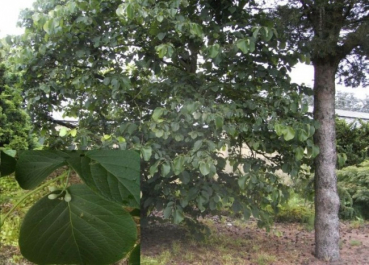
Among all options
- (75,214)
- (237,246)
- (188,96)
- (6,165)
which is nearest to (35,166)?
(6,165)

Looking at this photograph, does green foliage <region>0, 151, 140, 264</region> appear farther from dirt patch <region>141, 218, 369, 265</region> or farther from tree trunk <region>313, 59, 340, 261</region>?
tree trunk <region>313, 59, 340, 261</region>

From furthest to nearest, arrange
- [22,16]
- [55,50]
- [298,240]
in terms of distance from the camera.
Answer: [298,240], [55,50], [22,16]

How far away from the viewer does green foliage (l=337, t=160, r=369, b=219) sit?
178 centimetres

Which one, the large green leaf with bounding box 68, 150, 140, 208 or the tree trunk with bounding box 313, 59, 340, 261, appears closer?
the large green leaf with bounding box 68, 150, 140, 208

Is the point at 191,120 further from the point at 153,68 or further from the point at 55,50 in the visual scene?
the point at 55,50

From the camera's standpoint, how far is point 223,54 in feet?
6.15

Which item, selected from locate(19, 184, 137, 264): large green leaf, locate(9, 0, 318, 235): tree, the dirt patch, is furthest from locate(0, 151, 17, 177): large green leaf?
the dirt patch

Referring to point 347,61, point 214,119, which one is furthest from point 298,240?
point 347,61

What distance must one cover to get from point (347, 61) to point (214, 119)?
58cm

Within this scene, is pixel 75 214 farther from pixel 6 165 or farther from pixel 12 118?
pixel 12 118

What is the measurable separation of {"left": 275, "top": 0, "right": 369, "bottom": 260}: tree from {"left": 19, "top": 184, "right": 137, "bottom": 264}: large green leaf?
0.89 metres

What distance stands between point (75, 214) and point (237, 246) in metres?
0.94

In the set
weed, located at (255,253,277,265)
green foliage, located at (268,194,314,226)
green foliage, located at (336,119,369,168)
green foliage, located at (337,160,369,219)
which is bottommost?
weed, located at (255,253,277,265)

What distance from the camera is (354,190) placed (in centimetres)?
180
